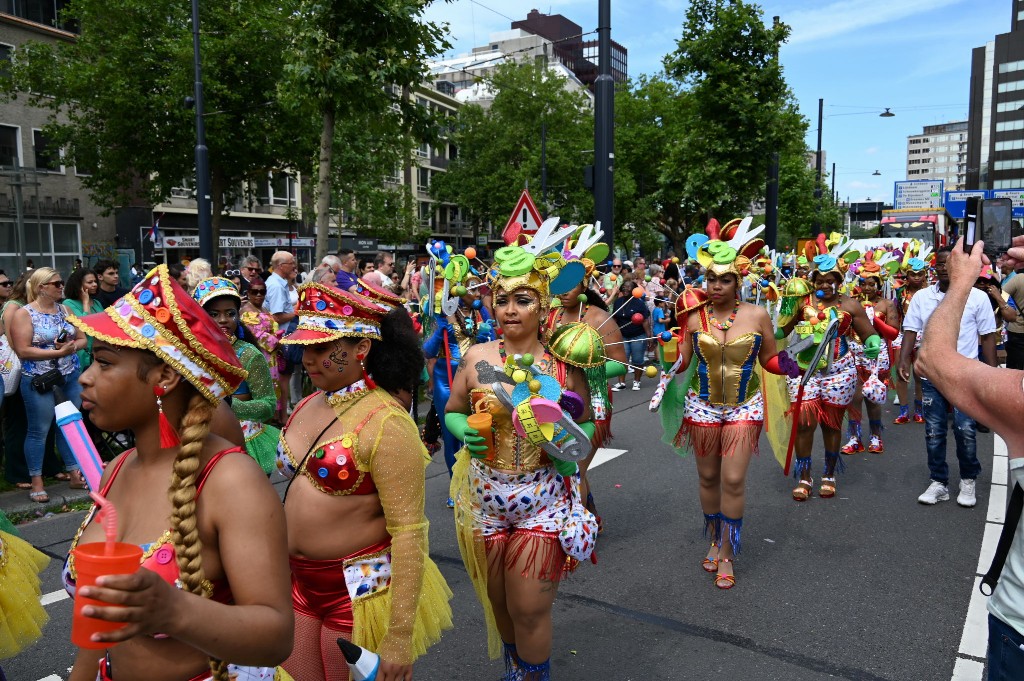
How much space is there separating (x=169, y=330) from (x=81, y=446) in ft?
1.09

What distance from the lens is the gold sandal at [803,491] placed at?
6477 mm

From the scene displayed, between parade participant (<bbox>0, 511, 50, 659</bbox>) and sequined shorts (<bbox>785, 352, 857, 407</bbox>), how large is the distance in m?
5.74

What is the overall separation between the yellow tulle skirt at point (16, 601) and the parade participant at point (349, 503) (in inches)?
31.0

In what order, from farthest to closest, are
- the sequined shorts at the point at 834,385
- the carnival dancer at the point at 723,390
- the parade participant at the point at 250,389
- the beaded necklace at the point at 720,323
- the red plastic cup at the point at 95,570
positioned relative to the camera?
the sequined shorts at the point at 834,385 → the beaded necklace at the point at 720,323 → the carnival dancer at the point at 723,390 → the parade participant at the point at 250,389 → the red plastic cup at the point at 95,570

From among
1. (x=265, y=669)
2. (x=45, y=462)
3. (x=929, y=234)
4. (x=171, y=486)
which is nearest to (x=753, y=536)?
(x=265, y=669)

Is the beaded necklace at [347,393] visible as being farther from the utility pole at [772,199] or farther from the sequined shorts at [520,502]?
the utility pole at [772,199]

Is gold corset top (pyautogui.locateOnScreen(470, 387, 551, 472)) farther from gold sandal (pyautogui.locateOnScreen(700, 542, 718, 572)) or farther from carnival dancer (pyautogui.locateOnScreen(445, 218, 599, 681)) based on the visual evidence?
gold sandal (pyautogui.locateOnScreen(700, 542, 718, 572))

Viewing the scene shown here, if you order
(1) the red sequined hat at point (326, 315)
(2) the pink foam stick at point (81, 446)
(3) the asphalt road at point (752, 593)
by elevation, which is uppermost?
(1) the red sequined hat at point (326, 315)

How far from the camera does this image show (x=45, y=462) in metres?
6.97

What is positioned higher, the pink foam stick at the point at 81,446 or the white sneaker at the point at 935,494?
the pink foam stick at the point at 81,446

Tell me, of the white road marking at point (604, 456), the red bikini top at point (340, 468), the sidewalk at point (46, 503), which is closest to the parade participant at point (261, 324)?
the sidewalk at point (46, 503)

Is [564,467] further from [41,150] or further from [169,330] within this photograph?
[41,150]

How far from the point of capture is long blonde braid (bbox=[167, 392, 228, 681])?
161cm

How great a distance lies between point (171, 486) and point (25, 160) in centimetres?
3037
